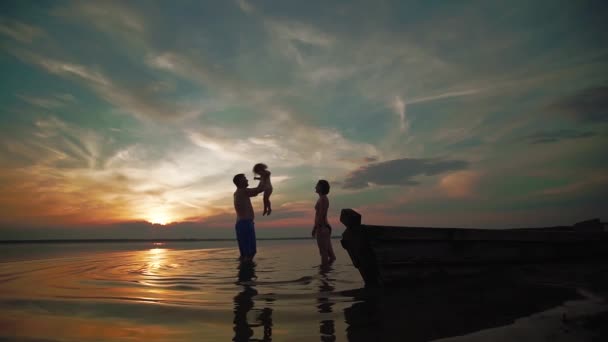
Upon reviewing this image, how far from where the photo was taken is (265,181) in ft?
31.0

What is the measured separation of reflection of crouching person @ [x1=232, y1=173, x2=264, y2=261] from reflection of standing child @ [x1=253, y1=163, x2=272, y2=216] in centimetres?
15

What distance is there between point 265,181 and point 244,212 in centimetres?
106

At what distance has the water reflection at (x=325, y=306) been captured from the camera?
310 centimetres

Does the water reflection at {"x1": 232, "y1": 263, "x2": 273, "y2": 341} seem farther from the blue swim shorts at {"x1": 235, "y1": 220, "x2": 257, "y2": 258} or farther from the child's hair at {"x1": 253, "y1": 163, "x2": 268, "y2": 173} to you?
the child's hair at {"x1": 253, "y1": 163, "x2": 268, "y2": 173}

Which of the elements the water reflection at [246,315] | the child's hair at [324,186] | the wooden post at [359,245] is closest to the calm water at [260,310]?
the water reflection at [246,315]

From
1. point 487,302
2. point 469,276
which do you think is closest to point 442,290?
point 487,302

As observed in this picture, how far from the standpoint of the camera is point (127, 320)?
3750mm

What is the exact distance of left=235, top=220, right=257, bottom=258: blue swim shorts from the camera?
30.7 ft

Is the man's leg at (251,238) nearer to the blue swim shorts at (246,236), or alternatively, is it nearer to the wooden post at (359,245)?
the blue swim shorts at (246,236)

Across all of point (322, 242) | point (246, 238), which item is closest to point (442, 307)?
point (322, 242)

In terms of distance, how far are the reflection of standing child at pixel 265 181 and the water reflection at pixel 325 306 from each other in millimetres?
2885

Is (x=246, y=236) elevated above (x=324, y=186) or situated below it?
below

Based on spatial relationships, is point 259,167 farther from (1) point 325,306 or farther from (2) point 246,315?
(2) point 246,315

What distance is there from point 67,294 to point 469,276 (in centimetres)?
719
